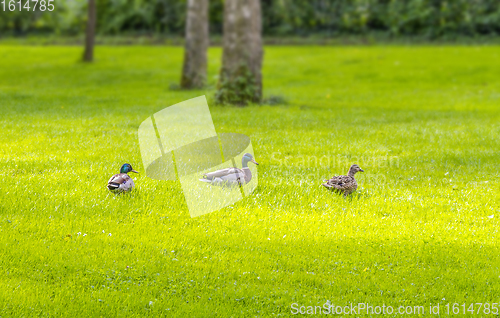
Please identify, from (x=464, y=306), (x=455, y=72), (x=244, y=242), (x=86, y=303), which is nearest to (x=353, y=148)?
(x=244, y=242)

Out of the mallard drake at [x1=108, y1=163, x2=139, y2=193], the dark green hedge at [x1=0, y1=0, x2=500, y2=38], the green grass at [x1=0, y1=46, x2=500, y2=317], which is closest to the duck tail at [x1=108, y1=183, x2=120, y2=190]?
the mallard drake at [x1=108, y1=163, x2=139, y2=193]

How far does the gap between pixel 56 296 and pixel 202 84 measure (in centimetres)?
1704

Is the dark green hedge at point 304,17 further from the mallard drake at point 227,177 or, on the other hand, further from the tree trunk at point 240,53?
the mallard drake at point 227,177

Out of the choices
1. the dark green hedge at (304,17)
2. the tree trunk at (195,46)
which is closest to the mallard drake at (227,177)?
the tree trunk at (195,46)

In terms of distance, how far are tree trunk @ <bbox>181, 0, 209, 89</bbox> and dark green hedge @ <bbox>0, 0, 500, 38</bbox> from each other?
22.4 meters

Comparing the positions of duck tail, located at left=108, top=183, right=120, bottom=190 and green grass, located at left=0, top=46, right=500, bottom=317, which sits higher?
duck tail, located at left=108, top=183, right=120, bottom=190

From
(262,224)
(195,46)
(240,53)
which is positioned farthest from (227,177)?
(195,46)

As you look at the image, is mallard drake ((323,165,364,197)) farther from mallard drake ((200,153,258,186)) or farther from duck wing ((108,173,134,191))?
duck wing ((108,173,134,191))

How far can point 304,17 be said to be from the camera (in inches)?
1725

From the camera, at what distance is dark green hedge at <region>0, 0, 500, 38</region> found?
131 ft

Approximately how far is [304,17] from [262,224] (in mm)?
39627

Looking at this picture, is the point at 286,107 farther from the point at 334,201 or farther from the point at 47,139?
the point at 334,201

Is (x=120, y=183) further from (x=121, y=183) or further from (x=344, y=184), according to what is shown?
(x=344, y=184)

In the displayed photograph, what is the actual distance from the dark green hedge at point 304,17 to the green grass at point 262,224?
96.8ft
